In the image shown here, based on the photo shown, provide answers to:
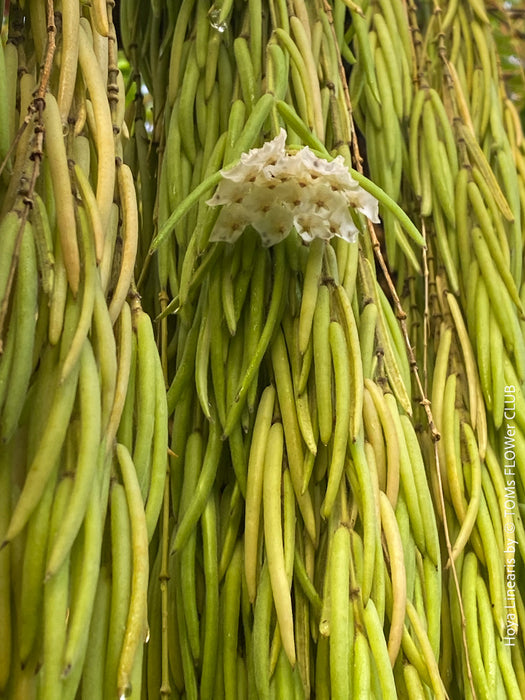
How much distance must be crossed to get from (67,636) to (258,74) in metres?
0.53

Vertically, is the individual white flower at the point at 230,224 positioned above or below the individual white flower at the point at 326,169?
below

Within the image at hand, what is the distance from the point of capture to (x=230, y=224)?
2.19 feet

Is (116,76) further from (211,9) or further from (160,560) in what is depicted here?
(160,560)

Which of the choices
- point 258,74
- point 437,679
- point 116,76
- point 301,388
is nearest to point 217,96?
point 258,74

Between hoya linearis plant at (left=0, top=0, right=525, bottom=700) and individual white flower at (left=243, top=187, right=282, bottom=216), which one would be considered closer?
hoya linearis plant at (left=0, top=0, right=525, bottom=700)

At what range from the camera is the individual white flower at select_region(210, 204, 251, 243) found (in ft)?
2.17

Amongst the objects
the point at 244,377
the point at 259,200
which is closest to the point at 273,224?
the point at 259,200

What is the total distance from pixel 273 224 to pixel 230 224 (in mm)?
35

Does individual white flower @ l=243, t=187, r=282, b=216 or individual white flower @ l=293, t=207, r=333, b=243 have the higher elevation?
individual white flower @ l=243, t=187, r=282, b=216

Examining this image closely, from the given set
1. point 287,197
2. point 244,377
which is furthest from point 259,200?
point 244,377

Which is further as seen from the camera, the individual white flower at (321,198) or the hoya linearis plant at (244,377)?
the individual white flower at (321,198)

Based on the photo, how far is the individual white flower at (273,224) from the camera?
0.66 metres

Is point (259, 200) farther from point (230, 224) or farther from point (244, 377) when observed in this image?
point (244, 377)

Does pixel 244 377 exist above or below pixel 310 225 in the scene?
below
